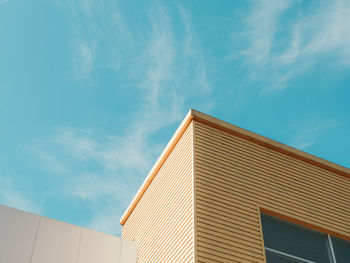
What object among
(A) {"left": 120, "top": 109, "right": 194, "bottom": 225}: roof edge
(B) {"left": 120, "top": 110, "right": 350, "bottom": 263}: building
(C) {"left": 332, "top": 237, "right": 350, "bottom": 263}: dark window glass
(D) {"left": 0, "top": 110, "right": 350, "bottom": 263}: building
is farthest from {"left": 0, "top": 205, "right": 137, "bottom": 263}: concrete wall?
(C) {"left": 332, "top": 237, "right": 350, "bottom": 263}: dark window glass

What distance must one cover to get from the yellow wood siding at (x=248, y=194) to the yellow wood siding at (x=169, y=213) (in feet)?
1.08

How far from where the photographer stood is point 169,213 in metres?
12.2

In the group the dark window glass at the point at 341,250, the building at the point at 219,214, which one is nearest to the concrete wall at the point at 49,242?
the building at the point at 219,214

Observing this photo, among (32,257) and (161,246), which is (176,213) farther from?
(32,257)

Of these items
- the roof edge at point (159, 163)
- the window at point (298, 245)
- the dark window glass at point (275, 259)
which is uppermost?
the roof edge at point (159, 163)

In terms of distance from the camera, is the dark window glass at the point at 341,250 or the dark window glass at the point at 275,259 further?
the dark window glass at the point at 341,250

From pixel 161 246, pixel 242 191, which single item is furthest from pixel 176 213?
pixel 242 191

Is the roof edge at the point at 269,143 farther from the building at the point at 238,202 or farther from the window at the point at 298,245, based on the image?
the window at the point at 298,245

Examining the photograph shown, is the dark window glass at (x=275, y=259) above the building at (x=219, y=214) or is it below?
below

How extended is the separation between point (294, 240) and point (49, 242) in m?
5.86

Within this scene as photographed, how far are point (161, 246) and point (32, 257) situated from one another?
3091mm

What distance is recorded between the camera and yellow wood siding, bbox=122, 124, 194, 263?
11.0m

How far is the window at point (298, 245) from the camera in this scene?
11266 millimetres

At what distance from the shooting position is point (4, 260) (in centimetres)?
1039
